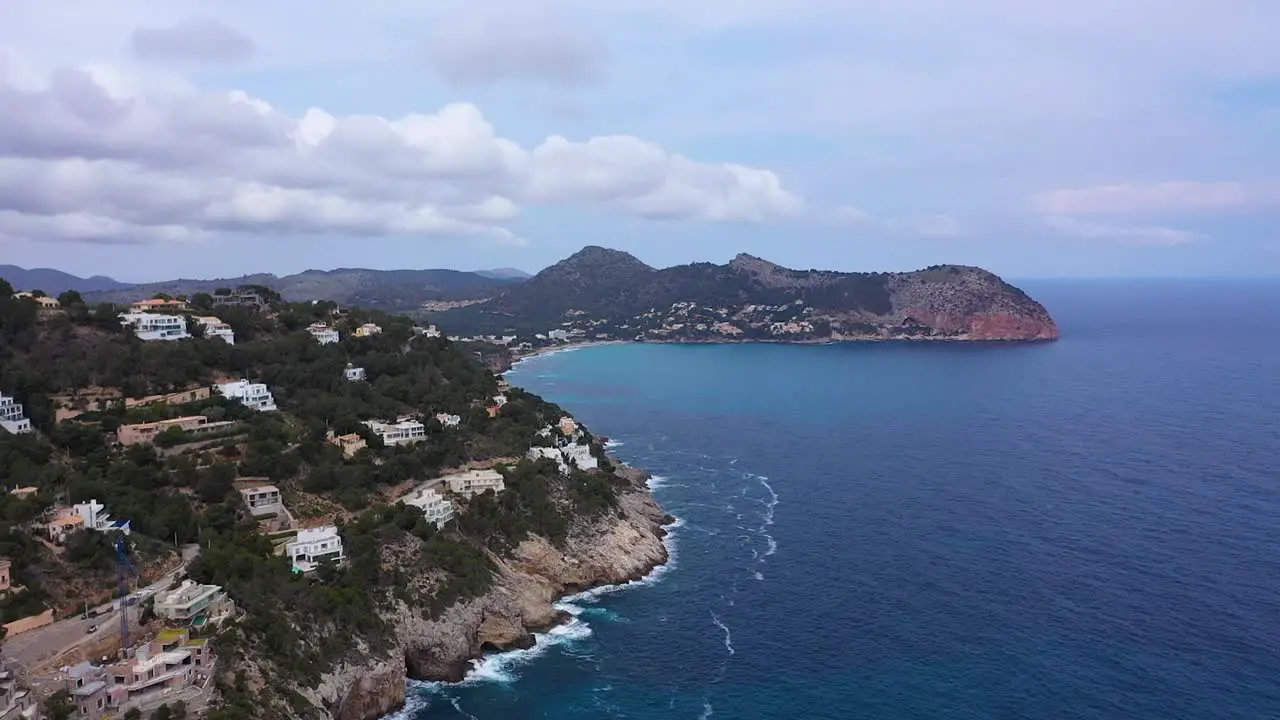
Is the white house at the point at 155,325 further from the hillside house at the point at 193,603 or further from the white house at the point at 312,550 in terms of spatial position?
the hillside house at the point at 193,603

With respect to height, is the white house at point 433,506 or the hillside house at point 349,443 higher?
the hillside house at point 349,443

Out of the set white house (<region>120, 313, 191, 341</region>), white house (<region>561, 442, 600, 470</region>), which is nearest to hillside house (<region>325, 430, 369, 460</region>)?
white house (<region>561, 442, 600, 470</region>)

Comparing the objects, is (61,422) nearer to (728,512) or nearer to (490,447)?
(490,447)

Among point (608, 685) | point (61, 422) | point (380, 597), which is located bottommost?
point (608, 685)

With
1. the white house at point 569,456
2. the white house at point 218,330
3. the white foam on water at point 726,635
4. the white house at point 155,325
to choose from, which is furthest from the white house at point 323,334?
the white foam on water at point 726,635

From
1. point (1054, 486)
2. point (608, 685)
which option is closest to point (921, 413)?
point (1054, 486)
